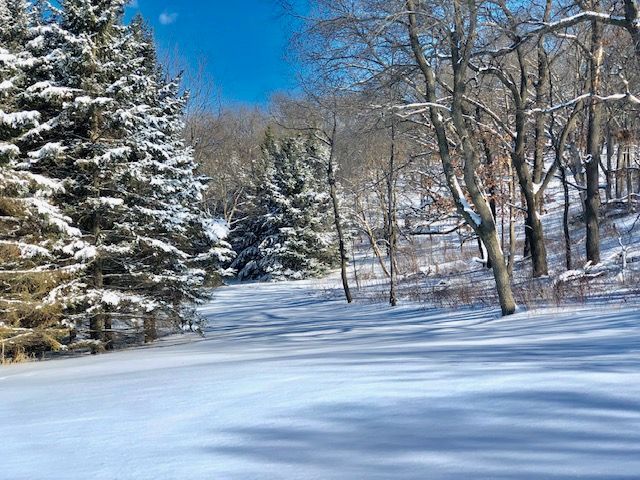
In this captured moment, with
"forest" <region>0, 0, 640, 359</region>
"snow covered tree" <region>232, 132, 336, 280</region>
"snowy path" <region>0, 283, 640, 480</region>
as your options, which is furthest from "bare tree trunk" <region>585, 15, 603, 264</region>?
"snow covered tree" <region>232, 132, 336, 280</region>

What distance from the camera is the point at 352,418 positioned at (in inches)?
135

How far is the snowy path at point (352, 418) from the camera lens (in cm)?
265

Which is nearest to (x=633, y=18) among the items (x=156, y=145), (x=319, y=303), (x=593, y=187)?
(x=593, y=187)

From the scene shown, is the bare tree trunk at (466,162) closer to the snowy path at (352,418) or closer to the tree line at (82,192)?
the snowy path at (352,418)

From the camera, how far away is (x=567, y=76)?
64.1 feet

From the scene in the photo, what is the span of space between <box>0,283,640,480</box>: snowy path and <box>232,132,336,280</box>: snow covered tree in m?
31.3

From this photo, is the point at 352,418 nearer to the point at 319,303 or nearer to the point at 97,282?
the point at 97,282

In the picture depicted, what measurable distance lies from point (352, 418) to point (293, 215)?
34230 millimetres

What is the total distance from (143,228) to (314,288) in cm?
1914

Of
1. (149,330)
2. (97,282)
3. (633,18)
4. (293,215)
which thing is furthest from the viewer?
(293,215)

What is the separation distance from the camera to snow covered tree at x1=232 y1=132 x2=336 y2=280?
3744 centimetres

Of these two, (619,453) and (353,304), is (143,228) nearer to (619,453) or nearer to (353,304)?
(353,304)

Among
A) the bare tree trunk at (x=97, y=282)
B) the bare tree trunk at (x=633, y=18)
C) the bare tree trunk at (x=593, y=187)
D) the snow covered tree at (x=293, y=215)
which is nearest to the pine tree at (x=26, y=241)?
the bare tree trunk at (x=97, y=282)

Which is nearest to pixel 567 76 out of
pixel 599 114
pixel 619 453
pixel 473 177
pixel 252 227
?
pixel 599 114
